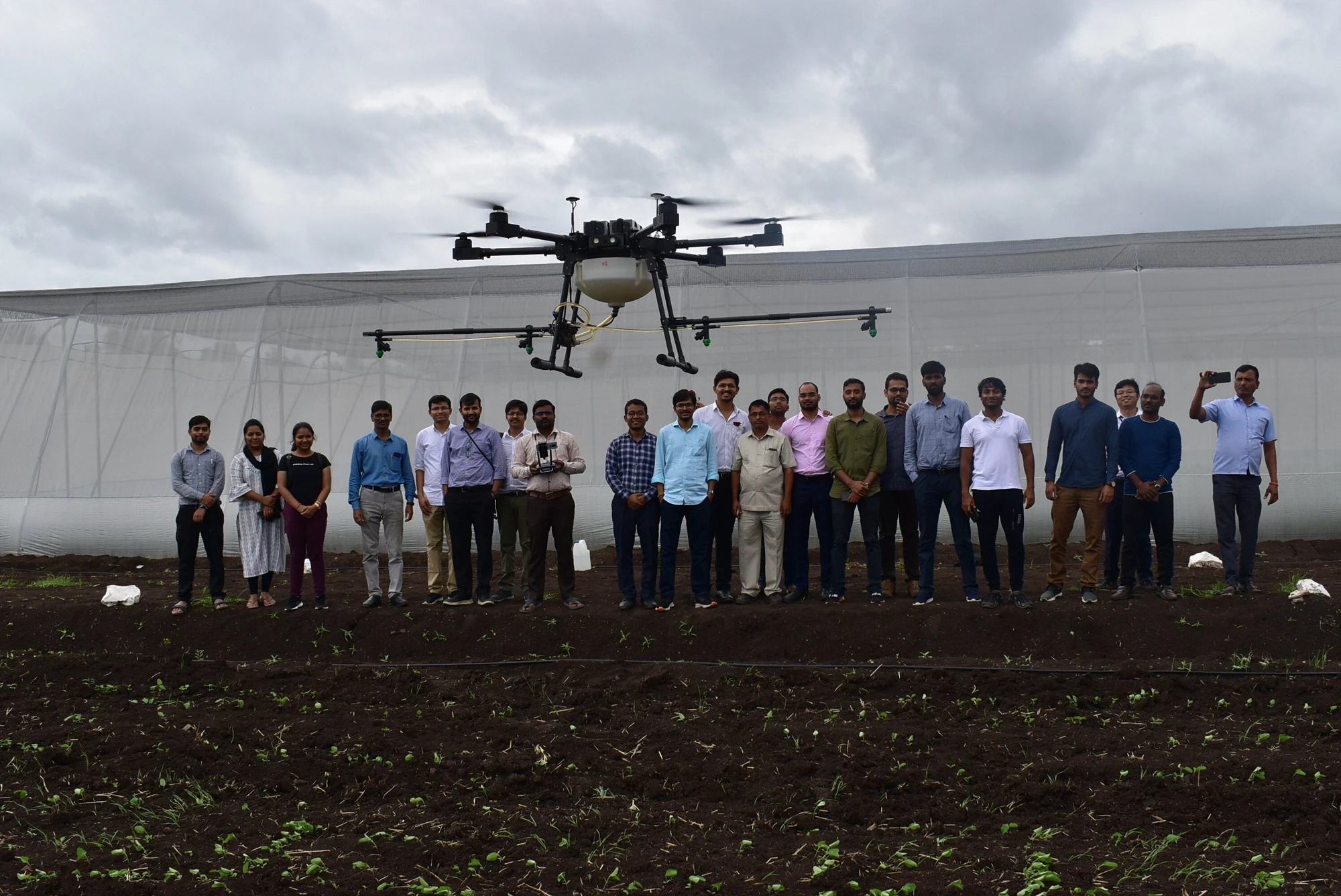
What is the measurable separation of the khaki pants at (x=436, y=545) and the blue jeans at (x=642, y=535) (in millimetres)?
1405

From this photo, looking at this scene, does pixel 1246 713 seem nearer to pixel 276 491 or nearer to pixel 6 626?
pixel 276 491

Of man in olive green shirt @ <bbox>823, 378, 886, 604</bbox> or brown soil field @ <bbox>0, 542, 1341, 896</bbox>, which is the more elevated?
man in olive green shirt @ <bbox>823, 378, 886, 604</bbox>

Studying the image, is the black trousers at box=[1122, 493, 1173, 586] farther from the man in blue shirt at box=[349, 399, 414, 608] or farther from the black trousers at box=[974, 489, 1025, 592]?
the man in blue shirt at box=[349, 399, 414, 608]

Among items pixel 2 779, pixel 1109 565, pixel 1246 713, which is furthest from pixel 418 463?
pixel 1246 713

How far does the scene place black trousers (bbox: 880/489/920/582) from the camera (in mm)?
8344

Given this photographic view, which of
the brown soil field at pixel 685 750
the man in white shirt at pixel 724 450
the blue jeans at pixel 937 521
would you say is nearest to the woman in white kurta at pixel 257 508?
the brown soil field at pixel 685 750

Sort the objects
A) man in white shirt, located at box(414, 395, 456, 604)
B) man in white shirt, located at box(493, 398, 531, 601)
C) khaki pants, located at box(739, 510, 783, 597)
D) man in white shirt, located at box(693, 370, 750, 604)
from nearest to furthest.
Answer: khaki pants, located at box(739, 510, 783, 597) → man in white shirt, located at box(693, 370, 750, 604) → man in white shirt, located at box(493, 398, 531, 601) → man in white shirt, located at box(414, 395, 456, 604)

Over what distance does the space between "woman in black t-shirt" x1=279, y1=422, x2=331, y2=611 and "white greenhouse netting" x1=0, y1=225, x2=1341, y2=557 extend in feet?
10.2

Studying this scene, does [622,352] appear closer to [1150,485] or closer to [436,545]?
[436,545]

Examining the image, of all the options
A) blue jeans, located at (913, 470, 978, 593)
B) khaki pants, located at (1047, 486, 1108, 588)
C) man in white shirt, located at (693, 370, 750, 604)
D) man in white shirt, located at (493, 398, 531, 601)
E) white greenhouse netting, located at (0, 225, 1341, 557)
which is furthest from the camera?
white greenhouse netting, located at (0, 225, 1341, 557)

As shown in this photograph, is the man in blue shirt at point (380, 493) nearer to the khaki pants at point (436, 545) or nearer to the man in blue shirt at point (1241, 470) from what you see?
the khaki pants at point (436, 545)

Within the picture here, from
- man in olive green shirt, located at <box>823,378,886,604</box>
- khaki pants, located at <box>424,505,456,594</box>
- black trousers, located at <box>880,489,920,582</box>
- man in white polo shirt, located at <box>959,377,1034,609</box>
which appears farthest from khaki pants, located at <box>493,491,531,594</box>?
man in white polo shirt, located at <box>959,377,1034,609</box>

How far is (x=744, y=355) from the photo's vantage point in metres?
12.9

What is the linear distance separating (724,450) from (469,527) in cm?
204
